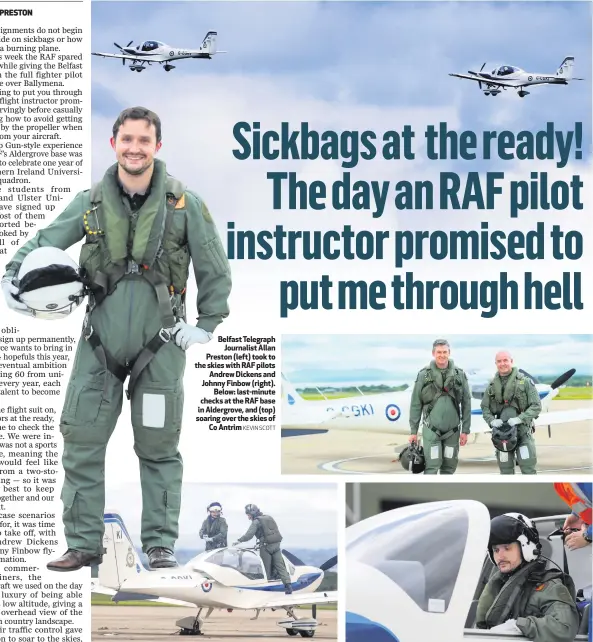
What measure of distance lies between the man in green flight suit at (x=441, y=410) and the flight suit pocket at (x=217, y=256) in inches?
65.7

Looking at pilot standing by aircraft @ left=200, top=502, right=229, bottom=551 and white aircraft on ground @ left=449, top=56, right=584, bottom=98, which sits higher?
white aircraft on ground @ left=449, top=56, right=584, bottom=98

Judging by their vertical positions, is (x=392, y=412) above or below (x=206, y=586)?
above

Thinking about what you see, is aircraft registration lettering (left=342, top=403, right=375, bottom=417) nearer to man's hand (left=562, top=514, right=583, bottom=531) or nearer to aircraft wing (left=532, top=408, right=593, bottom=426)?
aircraft wing (left=532, top=408, right=593, bottom=426)

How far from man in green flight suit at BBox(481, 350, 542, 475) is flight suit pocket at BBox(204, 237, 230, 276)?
2143 mm

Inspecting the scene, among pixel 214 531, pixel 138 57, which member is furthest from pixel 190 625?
pixel 138 57

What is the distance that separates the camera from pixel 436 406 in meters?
9.79

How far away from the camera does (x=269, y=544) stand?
9.56 m

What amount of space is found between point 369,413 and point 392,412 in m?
0.17

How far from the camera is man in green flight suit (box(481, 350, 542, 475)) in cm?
974

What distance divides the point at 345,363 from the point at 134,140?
2.22 meters

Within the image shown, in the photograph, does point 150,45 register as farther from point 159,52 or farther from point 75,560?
point 75,560

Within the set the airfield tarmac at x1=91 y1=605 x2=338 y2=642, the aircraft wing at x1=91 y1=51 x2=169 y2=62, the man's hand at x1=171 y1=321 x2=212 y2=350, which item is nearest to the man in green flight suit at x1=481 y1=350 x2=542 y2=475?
the airfield tarmac at x1=91 y1=605 x2=338 y2=642

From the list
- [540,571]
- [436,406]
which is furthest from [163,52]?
[540,571]

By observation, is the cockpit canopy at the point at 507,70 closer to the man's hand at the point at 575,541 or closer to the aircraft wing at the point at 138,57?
the aircraft wing at the point at 138,57
